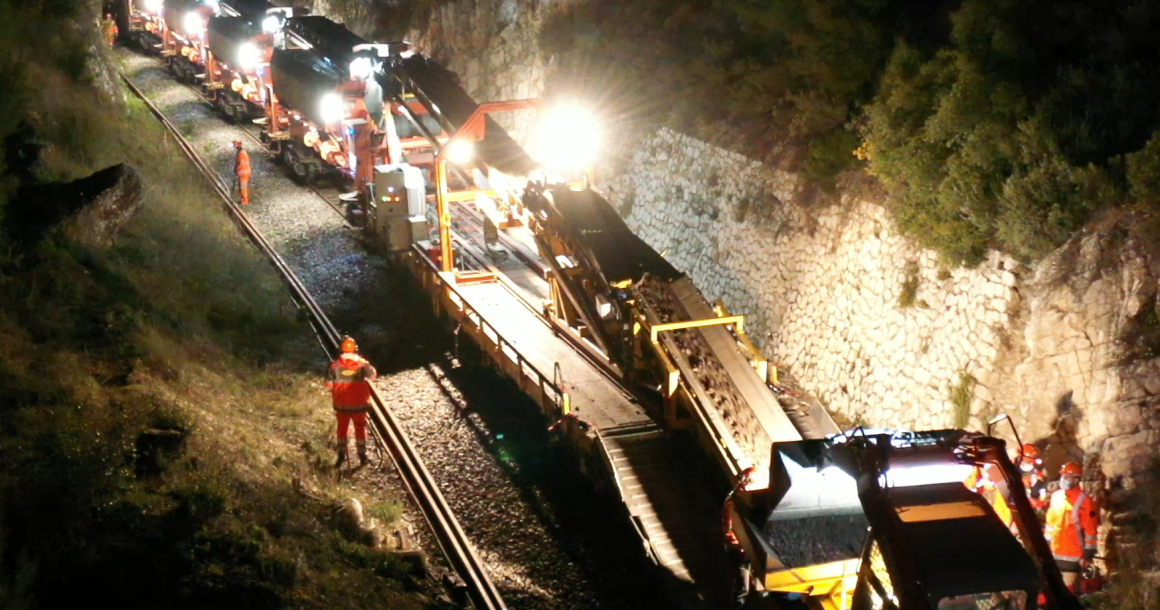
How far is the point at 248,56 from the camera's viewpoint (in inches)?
1045

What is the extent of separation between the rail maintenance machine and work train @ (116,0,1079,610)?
0.7 inches

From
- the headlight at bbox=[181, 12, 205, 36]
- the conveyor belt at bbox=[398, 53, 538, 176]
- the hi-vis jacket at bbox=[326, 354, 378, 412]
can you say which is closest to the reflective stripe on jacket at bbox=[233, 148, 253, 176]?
the conveyor belt at bbox=[398, 53, 538, 176]

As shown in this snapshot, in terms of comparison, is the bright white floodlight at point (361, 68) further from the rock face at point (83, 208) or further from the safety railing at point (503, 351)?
the rock face at point (83, 208)

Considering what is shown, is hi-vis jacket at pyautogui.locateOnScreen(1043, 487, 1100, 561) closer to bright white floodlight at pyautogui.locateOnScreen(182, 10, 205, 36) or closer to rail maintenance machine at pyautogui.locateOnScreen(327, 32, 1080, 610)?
rail maintenance machine at pyautogui.locateOnScreen(327, 32, 1080, 610)

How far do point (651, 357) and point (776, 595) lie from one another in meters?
3.65

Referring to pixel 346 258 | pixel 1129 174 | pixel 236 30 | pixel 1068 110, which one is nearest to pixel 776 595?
pixel 1129 174

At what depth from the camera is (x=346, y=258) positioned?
755 inches

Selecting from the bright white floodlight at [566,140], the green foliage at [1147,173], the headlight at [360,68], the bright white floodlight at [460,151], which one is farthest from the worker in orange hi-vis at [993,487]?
the headlight at [360,68]

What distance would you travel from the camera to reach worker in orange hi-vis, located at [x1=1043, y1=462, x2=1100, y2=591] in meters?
9.02

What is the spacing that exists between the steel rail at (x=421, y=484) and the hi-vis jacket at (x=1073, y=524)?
504cm

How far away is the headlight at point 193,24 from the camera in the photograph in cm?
3062

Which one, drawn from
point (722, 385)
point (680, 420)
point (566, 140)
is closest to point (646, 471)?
point (680, 420)

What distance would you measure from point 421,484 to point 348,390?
1.37 meters

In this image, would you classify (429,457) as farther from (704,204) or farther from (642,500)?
(704,204)
